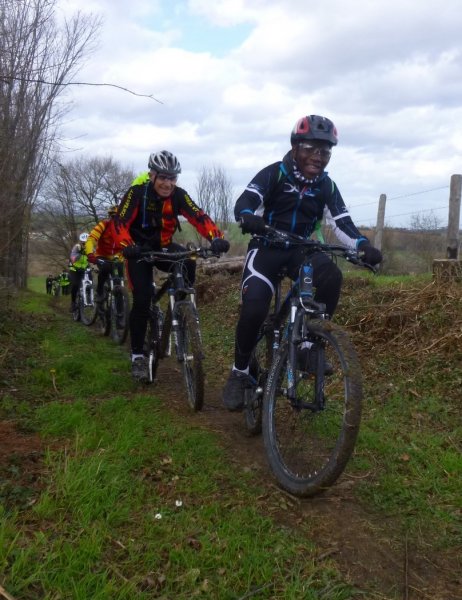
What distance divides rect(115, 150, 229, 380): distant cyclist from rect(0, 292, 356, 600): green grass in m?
1.43

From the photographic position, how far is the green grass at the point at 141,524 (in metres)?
2.32

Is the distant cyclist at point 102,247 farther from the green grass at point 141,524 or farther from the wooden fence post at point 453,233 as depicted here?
the wooden fence post at point 453,233

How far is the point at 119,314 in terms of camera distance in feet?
27.1

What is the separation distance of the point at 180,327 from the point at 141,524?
253cm

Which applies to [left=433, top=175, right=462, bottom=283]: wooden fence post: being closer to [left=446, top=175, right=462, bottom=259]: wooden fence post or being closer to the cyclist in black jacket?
[left=446, top=175, right=462, bottom=259]: wooden fence post

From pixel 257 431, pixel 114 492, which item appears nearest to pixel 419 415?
pixel 257 431

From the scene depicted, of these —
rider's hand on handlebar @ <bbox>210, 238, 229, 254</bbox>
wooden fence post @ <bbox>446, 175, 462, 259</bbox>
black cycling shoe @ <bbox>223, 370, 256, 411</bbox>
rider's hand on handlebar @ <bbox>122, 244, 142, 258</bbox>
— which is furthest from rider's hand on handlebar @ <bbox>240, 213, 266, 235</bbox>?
wooden fence post @ <bbox>446, 175, 462, 259</bbox>

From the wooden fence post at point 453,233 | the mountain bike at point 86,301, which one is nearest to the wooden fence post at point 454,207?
the wooden fence post at point 453,233

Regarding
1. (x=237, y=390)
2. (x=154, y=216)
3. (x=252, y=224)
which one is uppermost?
(x=154, y=216)

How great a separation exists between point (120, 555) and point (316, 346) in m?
1.59

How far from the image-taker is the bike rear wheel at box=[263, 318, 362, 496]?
2848 millimetres

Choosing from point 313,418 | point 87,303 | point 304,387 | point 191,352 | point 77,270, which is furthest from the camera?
point 77,270

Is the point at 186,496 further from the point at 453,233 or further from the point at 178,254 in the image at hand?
the point at 453,233

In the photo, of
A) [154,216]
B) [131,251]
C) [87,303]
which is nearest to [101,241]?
[87,303]
